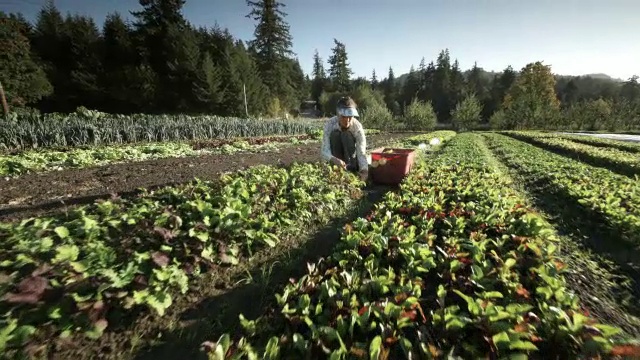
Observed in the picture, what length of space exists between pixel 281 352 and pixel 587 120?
153ft

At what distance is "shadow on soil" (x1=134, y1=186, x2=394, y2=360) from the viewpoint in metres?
2.36

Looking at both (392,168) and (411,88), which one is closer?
(392,168)

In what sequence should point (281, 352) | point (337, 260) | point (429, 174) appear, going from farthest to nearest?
point (429, 174) < point (337, 260) < point (281, 352)

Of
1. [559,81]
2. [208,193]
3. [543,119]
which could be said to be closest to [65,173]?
[208,193]

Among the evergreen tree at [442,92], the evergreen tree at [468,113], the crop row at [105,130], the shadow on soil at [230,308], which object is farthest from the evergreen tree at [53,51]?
the evergreen tree at [442,92]

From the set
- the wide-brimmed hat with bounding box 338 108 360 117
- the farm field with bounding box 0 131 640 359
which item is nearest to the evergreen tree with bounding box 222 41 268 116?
the wide-brimmed hat with bounding box 338 108 360 117

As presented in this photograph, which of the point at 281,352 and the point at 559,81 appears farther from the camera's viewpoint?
the point at 559,81

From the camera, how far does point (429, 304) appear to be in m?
2.34

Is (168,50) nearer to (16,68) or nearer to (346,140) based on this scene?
(16,68)

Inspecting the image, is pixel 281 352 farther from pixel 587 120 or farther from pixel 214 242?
pixel 587 120

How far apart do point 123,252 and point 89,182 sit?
5.29 meters

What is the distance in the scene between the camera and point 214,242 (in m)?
3.42

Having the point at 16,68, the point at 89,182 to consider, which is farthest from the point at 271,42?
the point at 89,182

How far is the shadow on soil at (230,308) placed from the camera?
7.74ft
